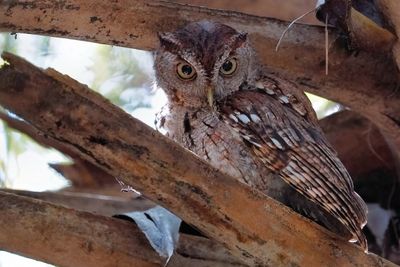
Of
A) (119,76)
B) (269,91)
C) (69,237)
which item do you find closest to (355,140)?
→ (269,91)

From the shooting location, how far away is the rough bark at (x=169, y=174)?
213 cm

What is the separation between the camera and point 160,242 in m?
2.65

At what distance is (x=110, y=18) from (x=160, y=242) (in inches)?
36.4

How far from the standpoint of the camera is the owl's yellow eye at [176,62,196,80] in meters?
3.33

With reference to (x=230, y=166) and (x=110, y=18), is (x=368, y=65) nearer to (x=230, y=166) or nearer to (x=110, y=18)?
(x=230, y=166)

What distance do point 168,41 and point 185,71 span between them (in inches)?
6.3

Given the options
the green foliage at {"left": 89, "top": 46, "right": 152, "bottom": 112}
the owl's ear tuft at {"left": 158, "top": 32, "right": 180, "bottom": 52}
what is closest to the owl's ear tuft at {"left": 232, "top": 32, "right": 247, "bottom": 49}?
the owl's ear tuft at {"left": 158, "top": 32, "right": 180, "bottom": 52}

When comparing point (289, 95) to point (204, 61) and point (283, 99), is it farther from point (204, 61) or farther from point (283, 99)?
point (204, 61)

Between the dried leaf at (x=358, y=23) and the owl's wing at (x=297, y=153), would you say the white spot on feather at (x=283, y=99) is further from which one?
the dried leaf at (x=358, y=23)

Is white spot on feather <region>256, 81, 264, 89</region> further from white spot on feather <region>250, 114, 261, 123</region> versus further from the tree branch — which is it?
white spot on feather <region>250, 114, 261, 123</region>

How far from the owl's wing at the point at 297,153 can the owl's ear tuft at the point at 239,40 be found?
0.18 m

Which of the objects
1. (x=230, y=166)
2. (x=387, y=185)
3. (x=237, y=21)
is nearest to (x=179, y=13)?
(x=237, y=21)

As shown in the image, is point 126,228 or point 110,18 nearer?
point 126,228

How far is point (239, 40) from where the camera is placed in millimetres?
3266
